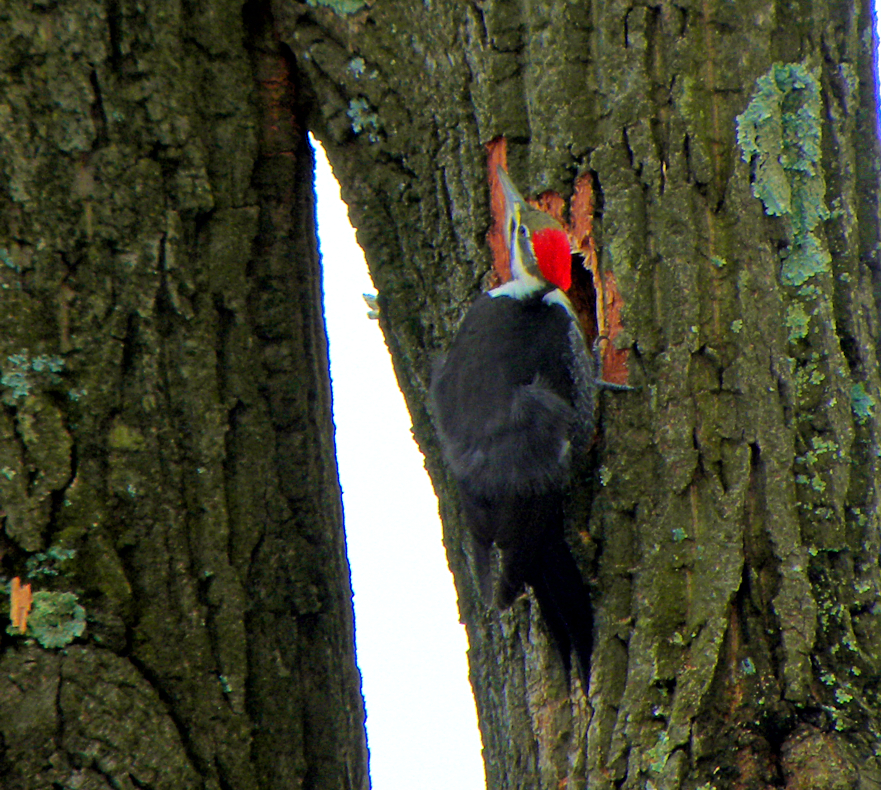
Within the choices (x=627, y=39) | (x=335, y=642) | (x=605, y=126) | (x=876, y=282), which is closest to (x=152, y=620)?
(x=335, y=642)

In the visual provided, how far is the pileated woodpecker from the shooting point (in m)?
1.58

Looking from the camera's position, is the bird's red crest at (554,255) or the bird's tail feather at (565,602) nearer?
the bird's tail feather at (565,602)

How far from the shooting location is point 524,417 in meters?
1.76

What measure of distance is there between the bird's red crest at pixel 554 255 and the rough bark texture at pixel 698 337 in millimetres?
87

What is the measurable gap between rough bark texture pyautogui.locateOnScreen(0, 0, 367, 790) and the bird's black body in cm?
26

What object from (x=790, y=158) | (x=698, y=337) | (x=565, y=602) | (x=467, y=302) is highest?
(x=790, y=158)

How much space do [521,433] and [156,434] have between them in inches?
25.0

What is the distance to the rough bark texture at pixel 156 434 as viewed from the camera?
1381mm

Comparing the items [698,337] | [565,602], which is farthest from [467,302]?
[565,602]

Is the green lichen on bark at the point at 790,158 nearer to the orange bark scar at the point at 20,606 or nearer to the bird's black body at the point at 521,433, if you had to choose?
the bird's black body at the point at 521,433

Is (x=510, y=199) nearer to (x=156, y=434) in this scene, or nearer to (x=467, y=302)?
(x=467, y=302)

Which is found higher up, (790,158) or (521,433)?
(790,158)

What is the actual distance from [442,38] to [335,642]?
1.03 metres

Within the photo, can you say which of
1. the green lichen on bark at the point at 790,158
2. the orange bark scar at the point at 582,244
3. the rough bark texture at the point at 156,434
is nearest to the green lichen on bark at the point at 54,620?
the rough bark texture at the point at 156,434
